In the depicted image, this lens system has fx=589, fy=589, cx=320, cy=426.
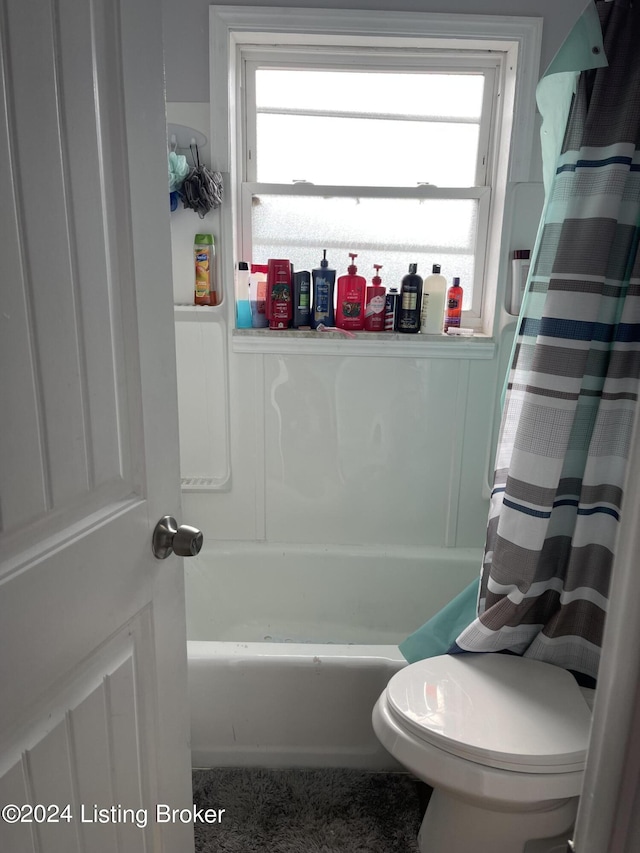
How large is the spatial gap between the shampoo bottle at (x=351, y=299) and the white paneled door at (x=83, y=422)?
1323 millimetres

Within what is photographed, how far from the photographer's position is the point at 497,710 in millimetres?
1170

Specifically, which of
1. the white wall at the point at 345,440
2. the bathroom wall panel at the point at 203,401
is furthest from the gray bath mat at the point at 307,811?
the bathroom wall panel at the point at 203,401

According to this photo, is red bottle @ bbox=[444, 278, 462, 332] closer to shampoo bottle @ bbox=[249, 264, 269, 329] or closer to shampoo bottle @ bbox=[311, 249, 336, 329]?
shampoo bottle @ bbox=[311, 249, 336, 329]

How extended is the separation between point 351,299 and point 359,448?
1.78 ft

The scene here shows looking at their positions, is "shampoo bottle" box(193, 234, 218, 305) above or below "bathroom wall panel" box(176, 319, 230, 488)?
above

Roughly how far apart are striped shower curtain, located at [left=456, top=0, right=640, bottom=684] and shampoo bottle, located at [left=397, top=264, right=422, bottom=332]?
724 millimetres

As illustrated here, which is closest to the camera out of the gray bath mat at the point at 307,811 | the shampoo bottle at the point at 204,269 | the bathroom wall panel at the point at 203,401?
the gray bath mat at the point at 307,811

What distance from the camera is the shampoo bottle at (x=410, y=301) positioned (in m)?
2.05

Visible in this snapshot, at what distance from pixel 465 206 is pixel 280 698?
5.73 feet

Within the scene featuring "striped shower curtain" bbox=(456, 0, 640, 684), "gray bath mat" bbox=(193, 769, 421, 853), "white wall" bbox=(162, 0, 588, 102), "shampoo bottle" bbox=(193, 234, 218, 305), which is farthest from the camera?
"shampoo bottle" bbox=(193, 234, 218, 305)

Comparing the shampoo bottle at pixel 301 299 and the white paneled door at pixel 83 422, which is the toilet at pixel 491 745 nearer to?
the white paneled door at pixel 83 422

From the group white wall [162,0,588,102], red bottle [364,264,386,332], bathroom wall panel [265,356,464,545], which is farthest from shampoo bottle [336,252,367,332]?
white wall [162,0,588,102]

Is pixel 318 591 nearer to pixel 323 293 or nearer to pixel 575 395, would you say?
pixel 323 293

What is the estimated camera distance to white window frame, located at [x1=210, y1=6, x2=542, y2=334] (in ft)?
6.08
